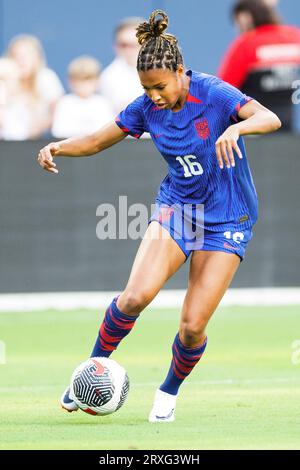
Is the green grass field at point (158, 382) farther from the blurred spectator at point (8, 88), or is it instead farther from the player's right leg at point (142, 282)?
the blurred spectator at point (8, 88)

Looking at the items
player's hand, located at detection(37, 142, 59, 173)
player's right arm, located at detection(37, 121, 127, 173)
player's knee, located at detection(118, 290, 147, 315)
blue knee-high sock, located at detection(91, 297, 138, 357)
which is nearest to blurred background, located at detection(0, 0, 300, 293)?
player's right arm, located at detection(37, 121, 127, 173)

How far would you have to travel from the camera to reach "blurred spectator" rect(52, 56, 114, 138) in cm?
1430

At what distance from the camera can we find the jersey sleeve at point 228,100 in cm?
705

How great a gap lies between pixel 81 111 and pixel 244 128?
789 cm

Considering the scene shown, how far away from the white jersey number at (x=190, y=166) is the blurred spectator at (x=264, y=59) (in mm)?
7725

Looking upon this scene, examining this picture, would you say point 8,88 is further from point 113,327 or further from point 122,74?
point 113,327

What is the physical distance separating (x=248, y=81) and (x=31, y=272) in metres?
3.72

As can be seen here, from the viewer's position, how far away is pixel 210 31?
15.5 metres

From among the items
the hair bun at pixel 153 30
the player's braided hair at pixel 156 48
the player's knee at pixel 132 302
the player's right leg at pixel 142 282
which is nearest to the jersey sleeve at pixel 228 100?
the player's braided hair at pixel 156 48

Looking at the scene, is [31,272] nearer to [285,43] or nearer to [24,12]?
[24,12]

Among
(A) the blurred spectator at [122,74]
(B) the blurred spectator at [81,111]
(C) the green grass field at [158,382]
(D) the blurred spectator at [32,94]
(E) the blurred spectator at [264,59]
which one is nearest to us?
(C) the green grass field at [158,382]

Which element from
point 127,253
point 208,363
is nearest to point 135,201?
point 127,253

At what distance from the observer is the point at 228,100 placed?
708 centimetres

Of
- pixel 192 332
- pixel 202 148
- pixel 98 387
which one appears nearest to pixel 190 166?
pixel 202 148
